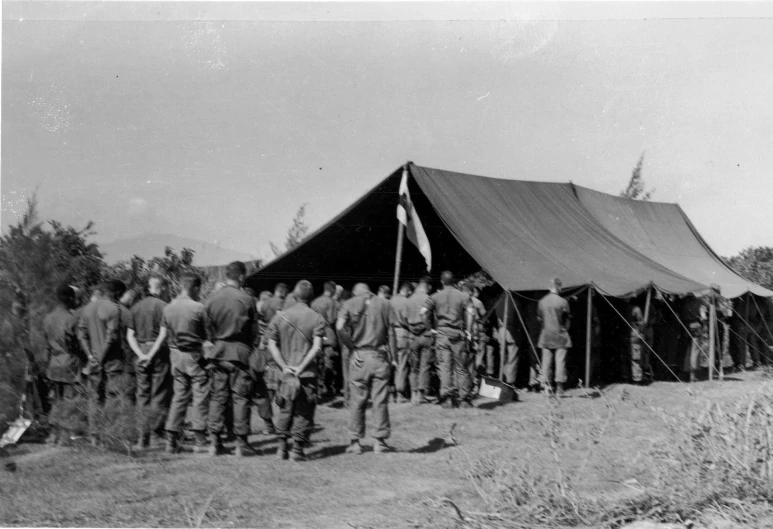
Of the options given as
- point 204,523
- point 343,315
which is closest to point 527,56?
point 343,315

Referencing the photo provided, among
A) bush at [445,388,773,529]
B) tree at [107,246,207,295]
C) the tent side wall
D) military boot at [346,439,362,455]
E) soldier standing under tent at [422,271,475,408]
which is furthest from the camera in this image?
the tent side wall

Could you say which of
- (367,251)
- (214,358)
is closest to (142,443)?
(214,358)

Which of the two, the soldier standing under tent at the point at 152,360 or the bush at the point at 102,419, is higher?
the soldier standing under tent at the point at 152,360

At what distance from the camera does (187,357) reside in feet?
20.9

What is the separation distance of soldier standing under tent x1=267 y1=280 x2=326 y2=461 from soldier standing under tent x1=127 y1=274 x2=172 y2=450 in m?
1.13

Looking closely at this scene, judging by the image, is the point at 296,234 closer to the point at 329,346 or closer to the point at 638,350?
the point at 329,346

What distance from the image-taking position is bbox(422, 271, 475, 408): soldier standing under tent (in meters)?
8.68

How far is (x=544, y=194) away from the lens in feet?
40.5

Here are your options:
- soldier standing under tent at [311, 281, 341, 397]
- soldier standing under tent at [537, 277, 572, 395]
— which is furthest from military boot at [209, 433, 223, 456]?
soldier standing under tent at [537, 277, 572, 395]

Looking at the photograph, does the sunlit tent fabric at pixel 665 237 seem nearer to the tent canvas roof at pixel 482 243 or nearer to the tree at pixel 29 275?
the tent canvas roof at pixel 482 243

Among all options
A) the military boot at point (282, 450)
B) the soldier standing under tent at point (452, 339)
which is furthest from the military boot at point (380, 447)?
the soldier standing under tent at point (452, 339)

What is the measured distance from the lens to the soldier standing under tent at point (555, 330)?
369 inches

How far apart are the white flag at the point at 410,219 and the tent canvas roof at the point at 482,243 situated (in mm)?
204

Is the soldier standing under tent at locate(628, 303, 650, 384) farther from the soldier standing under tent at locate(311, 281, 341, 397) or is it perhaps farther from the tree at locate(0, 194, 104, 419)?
the tree at locate(0, 194, 104, 419)
